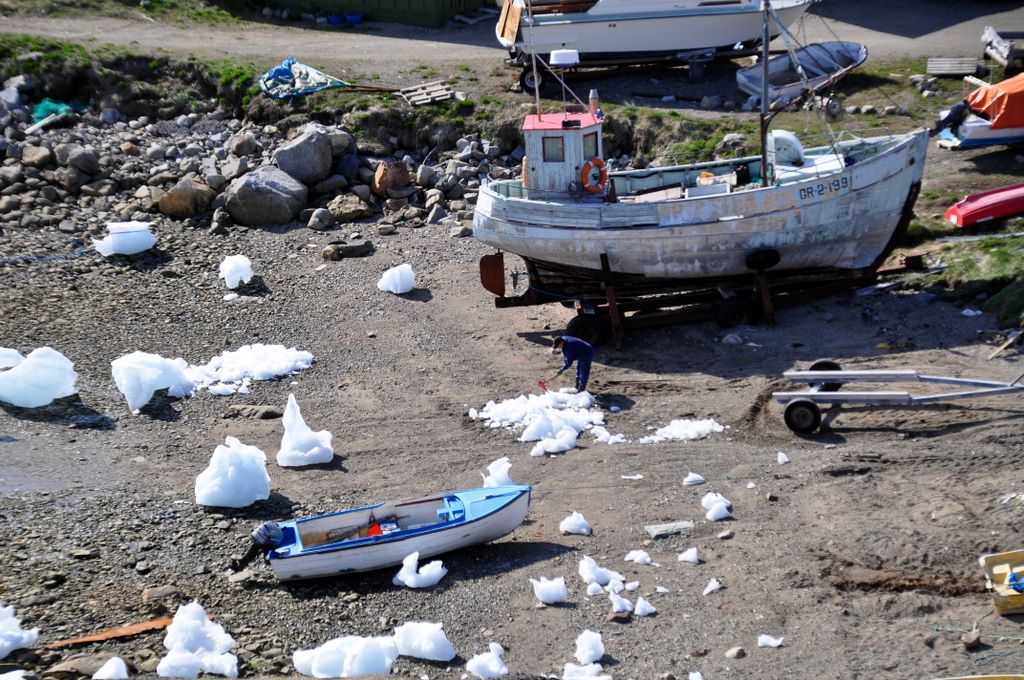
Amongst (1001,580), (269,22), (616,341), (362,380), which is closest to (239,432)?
(362,380)

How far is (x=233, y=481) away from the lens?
1348 cm

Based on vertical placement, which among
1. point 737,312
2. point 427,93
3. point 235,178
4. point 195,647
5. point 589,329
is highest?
point 427,93

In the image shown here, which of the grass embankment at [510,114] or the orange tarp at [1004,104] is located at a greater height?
the orange tarp at [1004,104]

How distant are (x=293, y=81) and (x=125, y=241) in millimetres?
6128

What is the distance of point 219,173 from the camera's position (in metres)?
23.7

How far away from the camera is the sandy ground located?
34.9 feet

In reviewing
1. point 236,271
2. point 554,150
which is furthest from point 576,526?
point 236,271

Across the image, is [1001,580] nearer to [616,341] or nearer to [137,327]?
[616,341]

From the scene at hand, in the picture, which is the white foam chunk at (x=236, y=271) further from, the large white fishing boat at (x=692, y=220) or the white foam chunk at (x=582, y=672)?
the white foam chunk at (x=582, y=672)

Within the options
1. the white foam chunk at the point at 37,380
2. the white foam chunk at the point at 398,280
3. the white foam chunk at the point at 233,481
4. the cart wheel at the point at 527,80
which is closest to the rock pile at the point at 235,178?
the cart wheel at the point at 527,80

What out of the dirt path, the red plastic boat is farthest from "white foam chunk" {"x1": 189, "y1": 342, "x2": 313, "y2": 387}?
the red plastic boat

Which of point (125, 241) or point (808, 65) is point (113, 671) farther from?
point (808, 65)

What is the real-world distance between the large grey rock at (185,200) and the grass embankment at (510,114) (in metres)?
2.76

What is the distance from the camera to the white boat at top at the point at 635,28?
24016 millimetres
